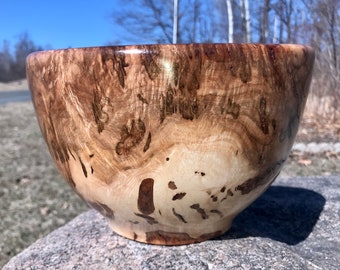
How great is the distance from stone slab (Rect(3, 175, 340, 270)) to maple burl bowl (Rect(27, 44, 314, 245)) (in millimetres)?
106

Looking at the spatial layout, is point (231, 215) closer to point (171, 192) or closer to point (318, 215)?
point (171, 192)

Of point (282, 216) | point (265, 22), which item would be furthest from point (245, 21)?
point (282, 216)

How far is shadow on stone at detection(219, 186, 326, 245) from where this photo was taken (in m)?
1.36

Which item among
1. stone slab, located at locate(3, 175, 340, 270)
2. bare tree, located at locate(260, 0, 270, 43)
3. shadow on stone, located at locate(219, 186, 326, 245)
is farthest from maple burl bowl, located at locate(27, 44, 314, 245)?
bare tree, located at locate(260, 0, 270, 43)

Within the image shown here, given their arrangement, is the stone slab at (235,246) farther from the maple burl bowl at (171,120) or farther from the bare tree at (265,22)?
the bare tree at (265,22)

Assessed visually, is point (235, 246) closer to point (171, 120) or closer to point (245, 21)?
point (171, 120)

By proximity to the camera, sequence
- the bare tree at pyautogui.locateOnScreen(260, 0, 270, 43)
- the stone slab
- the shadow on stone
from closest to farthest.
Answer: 1. the stone slab
2. the shadow on stone
3. the bare tree at pyautogui.locateOnScreen(260, 0, 270, 43)

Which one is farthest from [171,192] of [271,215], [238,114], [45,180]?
[45,180]

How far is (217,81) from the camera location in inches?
35.6

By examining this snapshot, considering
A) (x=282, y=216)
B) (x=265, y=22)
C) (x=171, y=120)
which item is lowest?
(x=282, y=216)

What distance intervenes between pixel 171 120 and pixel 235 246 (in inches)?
19.1

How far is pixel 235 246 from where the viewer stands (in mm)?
1203

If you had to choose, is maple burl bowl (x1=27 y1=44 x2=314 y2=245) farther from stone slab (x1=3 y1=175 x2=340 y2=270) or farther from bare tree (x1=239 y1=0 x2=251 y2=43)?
bare tree (x1=239 y1=0 x2=251 y2=43)

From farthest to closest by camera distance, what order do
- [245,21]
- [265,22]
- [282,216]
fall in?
[245,21] → [265,22] → [282,216]
